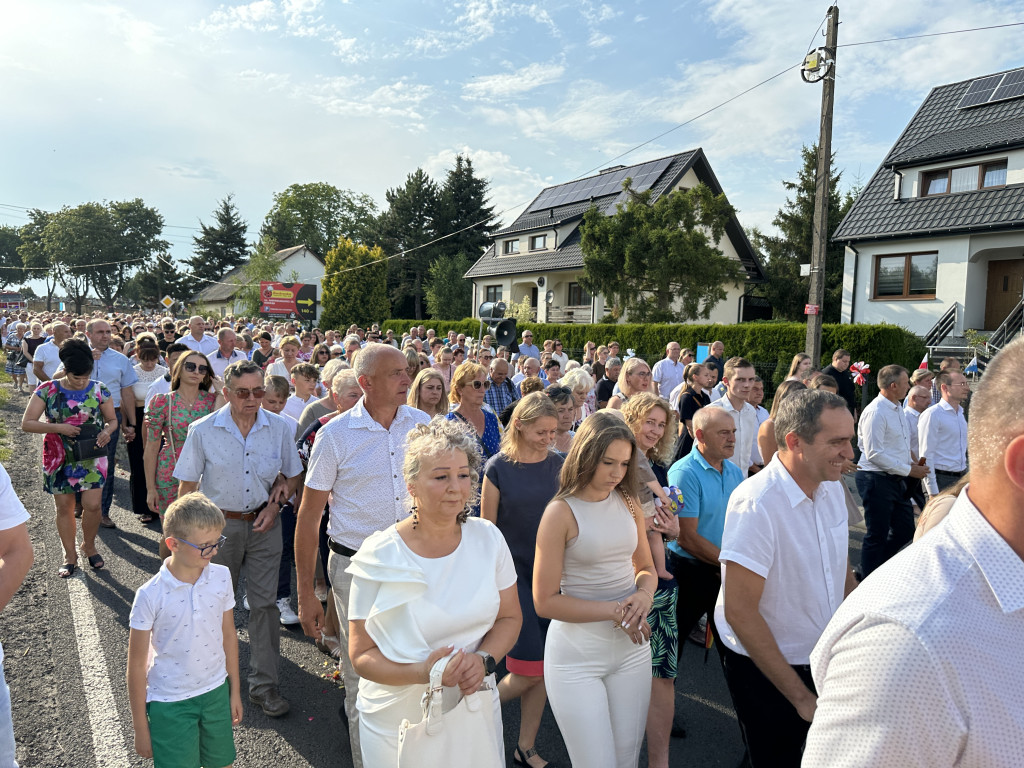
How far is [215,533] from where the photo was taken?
2.94 m

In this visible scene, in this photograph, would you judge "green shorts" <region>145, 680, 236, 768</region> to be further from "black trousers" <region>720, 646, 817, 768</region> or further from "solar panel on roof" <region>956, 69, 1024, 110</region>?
"solar panel on roof" <region>956, 69, 1024, 110</region>

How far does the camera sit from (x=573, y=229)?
34.6 m

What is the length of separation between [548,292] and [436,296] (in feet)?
44.4

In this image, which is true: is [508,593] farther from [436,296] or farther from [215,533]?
[436,296]

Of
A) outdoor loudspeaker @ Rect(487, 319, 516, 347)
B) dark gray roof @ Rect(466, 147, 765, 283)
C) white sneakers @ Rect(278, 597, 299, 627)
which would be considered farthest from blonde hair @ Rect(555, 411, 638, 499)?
dark gray roof @ Rect(466, 147, 765, 283)

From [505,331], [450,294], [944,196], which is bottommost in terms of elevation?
[505,331]

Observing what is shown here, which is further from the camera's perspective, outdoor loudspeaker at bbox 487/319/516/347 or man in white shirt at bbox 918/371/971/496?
outdoor loudspeaker at bbox 487/319/516/347

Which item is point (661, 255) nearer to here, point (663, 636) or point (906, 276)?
point (906, 276)

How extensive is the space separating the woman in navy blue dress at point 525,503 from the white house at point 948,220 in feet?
69.8

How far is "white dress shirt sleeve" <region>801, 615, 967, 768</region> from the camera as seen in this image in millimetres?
1012

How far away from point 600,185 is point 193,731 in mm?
34589

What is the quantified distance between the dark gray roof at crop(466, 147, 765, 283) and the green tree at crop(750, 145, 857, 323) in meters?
7.19

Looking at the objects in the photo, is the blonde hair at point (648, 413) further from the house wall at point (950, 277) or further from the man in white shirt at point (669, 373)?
the house wall at point (950, 277)

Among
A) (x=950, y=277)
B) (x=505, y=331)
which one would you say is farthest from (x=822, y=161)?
(x=950, y=277)
